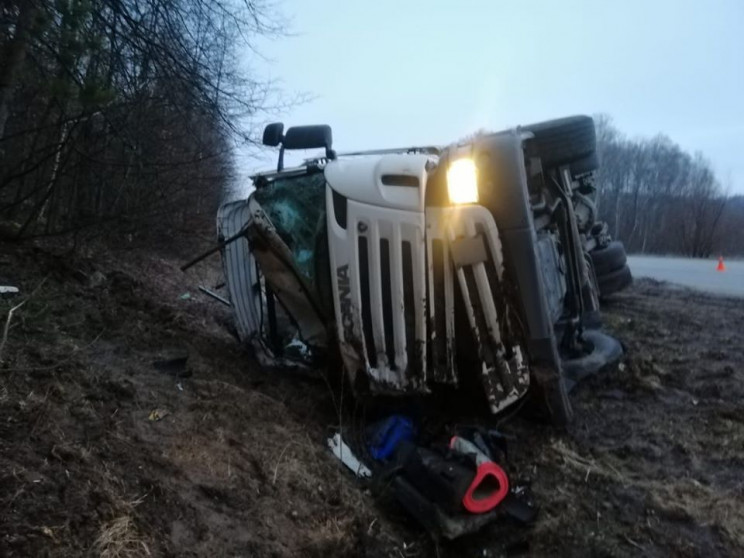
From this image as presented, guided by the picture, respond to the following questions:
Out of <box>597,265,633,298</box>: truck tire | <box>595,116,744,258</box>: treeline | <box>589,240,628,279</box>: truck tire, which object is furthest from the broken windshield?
<box>595,116,744,258</box>: treeline

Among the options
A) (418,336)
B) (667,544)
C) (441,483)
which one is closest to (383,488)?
(441,483)

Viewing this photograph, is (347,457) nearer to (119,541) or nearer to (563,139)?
(119,541)

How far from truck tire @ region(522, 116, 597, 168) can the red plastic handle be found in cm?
190

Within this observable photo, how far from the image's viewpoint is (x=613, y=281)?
5270 mm

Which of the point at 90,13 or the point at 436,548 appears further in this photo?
the point at 90,13

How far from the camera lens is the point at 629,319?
18.9 ft

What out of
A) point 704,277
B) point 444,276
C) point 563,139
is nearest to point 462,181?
point 444,276

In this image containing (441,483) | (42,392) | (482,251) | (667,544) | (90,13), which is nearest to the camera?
(667,544)

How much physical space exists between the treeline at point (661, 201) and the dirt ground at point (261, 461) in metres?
34.9

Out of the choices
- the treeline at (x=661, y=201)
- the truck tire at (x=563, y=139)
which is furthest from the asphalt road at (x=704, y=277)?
the treeline at (x=661, y=201)

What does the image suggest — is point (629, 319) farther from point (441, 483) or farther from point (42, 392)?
point (42, 392)

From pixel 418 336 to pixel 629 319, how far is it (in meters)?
3.71

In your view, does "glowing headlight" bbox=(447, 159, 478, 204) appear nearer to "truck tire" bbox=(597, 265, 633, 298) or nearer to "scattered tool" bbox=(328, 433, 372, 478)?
"scattered tool" bbox=(328, 433, 372, 478)

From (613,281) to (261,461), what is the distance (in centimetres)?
385
